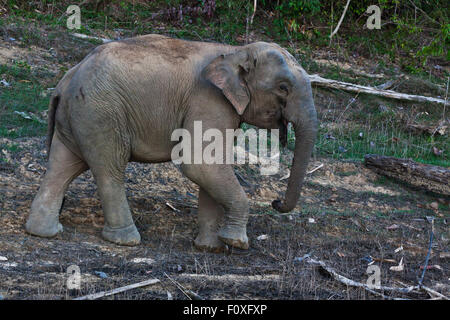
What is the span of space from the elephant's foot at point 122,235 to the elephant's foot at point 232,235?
2.78 ft

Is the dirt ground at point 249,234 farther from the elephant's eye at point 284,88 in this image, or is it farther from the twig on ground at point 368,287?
the elephant's eye at point 284,88

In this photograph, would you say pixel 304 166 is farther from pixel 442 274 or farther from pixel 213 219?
pixel 442 274

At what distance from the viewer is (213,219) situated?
22.6 ft

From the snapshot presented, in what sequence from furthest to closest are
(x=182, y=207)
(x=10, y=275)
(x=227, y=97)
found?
1. (x=182, y=207)
2. (x=227, y=97)
3. (x=10, y=275)

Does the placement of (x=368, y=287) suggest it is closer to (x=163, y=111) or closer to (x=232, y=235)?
(x=232, y=235)

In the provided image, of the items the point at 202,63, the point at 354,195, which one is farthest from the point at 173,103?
the point at 354,195

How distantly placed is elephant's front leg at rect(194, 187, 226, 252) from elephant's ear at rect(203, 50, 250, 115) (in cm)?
114

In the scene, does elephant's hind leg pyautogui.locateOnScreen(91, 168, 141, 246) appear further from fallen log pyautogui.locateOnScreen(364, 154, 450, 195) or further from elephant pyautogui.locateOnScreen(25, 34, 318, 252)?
fallen log pyautogui.locateOnScreen(364, 154, 450, 195)

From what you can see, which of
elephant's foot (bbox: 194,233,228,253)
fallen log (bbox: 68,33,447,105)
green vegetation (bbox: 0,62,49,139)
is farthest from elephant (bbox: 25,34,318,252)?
fallen log (bbox: 68,33,447,105)

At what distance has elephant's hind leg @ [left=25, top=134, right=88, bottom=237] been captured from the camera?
6441 mm

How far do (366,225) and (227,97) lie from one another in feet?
9.36

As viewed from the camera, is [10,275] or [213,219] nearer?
[10,275]

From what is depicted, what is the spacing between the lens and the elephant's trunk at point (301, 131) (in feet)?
20.7

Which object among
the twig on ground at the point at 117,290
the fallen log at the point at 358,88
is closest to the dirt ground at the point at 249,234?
the twig on ground at the point at 117,290
